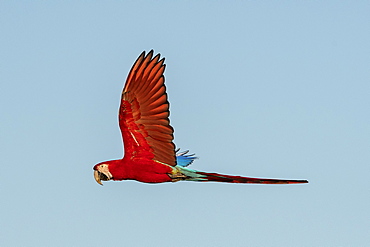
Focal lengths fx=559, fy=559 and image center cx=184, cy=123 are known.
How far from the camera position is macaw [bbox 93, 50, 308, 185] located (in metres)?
7.96

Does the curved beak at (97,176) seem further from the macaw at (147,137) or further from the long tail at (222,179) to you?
the long tail at (222,179)

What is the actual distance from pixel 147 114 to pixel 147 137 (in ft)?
1.17

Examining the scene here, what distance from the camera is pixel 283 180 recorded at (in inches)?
306

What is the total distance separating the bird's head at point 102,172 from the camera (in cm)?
824

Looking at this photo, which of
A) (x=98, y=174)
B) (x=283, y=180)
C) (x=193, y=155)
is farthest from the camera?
(x=193, y=155)

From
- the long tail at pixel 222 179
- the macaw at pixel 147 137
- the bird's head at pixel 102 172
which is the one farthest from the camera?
the bird's head at pixel 102 172

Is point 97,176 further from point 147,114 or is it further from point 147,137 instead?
point 147,114

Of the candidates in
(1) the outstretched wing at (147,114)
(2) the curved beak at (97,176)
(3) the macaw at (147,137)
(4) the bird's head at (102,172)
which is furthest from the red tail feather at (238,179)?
(2) the curved beak at (97,176)

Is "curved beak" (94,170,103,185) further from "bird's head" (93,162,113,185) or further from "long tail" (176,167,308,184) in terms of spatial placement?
"long tail" (176,167,308,184)

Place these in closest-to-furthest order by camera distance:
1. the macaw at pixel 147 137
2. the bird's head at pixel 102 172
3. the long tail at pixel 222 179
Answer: the long tail at pixel 222 179 → the macaw at pixel 147 137 → the bird's head at pixel 102 172

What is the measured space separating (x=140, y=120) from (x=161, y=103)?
42 cm

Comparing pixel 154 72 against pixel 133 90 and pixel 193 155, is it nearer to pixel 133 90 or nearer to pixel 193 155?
pixel 133 90

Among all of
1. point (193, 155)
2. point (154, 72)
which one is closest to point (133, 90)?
point (154, 72)

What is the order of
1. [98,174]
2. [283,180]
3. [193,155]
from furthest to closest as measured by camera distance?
[193,155] → [98,174] → [283,180]
